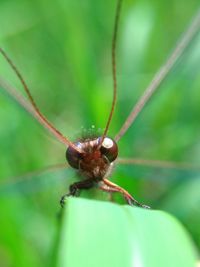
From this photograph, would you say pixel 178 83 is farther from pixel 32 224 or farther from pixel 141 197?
pixel 32 224

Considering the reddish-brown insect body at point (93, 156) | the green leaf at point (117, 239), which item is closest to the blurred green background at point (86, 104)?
the reddish-brown insect body at point (93, 156)

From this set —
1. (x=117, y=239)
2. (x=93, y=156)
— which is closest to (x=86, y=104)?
(x=93, y=156)

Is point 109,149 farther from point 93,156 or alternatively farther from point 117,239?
point 117,239

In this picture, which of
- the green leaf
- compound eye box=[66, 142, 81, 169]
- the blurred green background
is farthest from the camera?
the blurred green background

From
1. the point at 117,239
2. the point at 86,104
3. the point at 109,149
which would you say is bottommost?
the point at 86,104

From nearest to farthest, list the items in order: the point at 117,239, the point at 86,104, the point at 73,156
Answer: the point at 117,239 → the point at 73,156 → the point at 86,104

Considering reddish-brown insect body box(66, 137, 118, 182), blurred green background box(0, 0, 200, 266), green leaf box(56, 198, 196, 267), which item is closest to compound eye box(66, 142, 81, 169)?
reddish-brown insect body box(66, 137, 118, 182)

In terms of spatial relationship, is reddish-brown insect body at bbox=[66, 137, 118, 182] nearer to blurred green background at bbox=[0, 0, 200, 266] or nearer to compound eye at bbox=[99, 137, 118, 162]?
compound eye at bbox=[99, 137, 118, 162]
